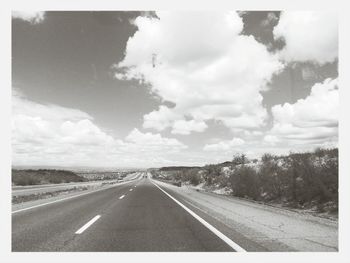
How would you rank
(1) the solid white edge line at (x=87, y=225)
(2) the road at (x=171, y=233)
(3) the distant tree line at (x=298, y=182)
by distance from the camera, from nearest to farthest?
(2) the road at (x=171, y=233) → (1) the solid white edge line at (x=87, y=225) → (3) the distant tree line at (x=298, y=182)

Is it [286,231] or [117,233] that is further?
[286,231]

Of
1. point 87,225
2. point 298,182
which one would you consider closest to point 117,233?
point 87,225

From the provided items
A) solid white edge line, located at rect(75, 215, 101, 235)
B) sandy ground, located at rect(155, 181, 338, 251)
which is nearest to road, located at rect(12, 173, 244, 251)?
solid white edge line, located at rect(75, 215, 101, 235)

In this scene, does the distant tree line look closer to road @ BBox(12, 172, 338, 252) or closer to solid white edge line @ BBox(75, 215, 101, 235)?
road @ BBox(12, 172, 338, 252)

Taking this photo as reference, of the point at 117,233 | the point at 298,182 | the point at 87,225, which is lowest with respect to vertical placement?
the point at 87,225

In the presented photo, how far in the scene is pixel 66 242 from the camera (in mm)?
7035

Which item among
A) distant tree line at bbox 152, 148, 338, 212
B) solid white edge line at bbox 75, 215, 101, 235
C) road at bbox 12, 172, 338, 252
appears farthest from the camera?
distant tree line at bbox 152, 148, 338, 212

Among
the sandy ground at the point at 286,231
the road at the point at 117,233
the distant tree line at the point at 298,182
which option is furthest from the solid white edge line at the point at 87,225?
the distant tree line at the point at 298,182

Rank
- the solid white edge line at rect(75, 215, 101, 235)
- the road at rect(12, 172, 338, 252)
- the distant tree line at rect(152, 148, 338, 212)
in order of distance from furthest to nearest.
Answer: the distant tree line at rect(152, 148, 338, 212)
the solid white edge line at rect(75, 215, 101, 235)
the road at rect(12, 172, 338, 252)

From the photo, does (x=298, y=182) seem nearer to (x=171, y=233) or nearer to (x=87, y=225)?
(x=171, y=233)

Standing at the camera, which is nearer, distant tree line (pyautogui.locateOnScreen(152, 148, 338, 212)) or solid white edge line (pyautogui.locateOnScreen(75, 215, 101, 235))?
solid white edge line (pyautogui.locateOnScreen(75, 215, 101, 235))

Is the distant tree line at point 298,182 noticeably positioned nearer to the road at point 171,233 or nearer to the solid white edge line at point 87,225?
the road at point 171,233

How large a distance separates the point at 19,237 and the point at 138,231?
2783mm

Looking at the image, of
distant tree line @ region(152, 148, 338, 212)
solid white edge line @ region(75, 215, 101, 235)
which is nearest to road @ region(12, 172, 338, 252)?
solid white edge line @ region(75, 215, 101, 235)
